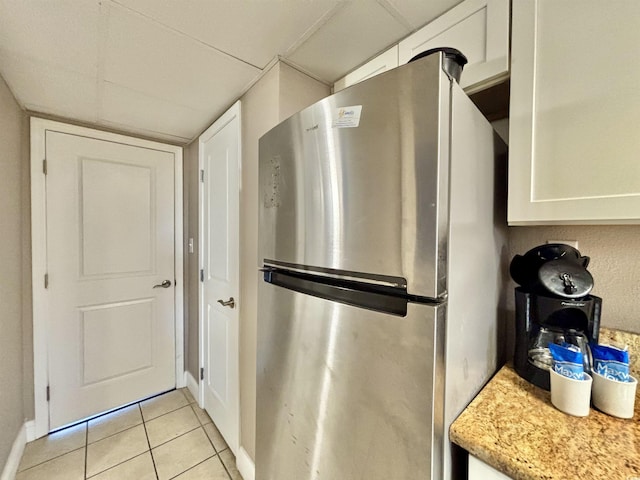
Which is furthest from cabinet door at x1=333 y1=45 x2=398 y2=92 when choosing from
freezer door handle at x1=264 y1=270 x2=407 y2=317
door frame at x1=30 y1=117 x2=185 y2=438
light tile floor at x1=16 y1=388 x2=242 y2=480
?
light tile floor at x1=16 y1=388 x2=242 y2=480

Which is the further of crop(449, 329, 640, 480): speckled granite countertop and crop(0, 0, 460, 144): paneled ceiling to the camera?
crop(0, 0, 460, 144): paneled ceiling

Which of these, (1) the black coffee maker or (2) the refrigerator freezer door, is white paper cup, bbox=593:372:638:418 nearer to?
(1) the black coffee maker

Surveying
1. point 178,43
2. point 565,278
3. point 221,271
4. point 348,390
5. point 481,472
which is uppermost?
point 178,43

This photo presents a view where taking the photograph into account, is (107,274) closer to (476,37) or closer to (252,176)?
(252,176)

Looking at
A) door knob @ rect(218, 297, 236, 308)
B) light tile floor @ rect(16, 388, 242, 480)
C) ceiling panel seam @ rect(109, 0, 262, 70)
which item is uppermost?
ceiling panel seam @ rect(109, 0, 262, 70)

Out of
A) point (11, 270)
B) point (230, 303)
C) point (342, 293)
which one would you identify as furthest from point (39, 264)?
point (342, 293)

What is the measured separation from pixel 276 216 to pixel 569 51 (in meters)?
0.94

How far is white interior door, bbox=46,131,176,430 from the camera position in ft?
6.20

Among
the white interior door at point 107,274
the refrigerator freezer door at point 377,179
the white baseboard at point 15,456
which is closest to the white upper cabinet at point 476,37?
the refrigerator freezer door at point 377,179

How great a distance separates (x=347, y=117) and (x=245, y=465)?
1.83 meters

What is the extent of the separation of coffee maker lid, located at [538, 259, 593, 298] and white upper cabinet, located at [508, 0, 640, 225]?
0.14 metres

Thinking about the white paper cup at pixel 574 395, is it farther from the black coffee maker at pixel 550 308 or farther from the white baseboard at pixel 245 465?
the white baseboard at pixel 245 465

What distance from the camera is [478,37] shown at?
0.89m

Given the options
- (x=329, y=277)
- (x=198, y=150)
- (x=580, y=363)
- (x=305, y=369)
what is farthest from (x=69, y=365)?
(x=580, y=363)
